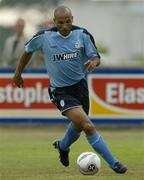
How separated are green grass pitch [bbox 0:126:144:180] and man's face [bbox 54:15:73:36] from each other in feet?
6.08

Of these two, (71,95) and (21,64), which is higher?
(21,64)

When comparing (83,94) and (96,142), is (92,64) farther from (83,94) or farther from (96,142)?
(96,142)

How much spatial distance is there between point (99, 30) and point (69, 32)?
1071 centimetres

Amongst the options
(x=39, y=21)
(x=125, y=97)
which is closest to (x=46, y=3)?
(x=39, y=21)

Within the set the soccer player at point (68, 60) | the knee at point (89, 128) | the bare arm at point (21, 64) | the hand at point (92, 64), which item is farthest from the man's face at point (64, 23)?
the knee at point (89, 128)

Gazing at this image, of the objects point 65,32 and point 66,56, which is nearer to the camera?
point 65,32

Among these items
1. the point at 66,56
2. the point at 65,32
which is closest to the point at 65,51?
the point at 66,56

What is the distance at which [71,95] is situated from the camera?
11742mm

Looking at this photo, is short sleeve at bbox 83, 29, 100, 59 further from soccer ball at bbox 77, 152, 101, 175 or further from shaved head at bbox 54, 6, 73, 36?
soccer ball at bbox 77, 152, 101, 175

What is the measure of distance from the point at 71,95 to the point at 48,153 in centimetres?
325

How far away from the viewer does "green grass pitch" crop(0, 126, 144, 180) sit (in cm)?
1132

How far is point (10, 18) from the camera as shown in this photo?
2189cm

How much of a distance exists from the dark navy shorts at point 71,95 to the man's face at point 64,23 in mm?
769

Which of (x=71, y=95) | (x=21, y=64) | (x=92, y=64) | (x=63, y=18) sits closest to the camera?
(x=92, y=64)
